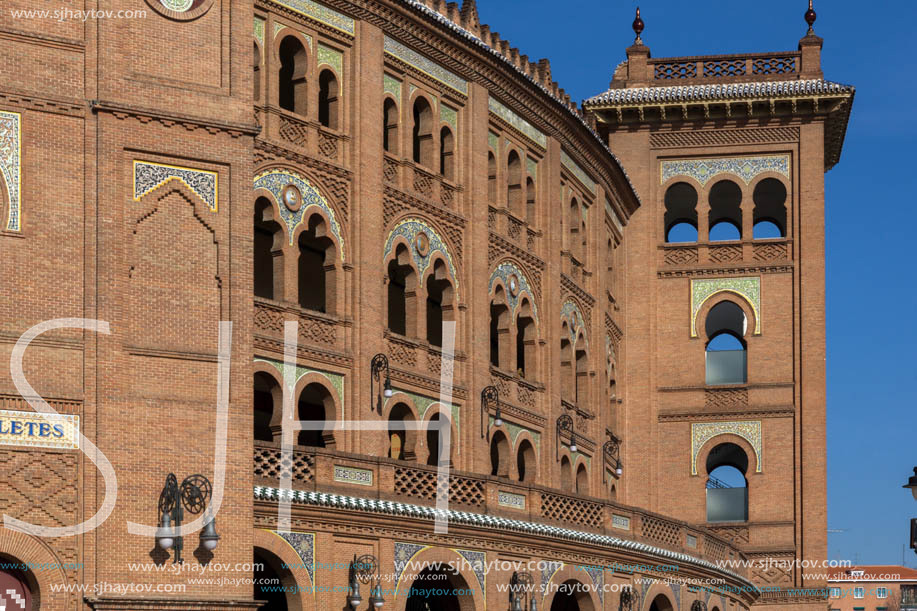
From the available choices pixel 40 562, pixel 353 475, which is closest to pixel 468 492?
pixel 353 475

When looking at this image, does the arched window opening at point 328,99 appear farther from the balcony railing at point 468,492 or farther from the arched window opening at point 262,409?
the balcony railing at point 468,492

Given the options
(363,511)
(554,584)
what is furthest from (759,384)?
(363,511)

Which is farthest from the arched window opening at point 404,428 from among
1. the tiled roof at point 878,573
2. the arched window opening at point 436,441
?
the tiled roof at point 878,573

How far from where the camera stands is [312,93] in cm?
3447

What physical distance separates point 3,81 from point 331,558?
29.2 ft

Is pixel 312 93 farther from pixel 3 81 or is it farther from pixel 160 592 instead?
pixel 160 592

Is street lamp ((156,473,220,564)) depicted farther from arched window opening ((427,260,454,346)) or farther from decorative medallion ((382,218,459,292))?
arched window opening ((427,260,454,346))

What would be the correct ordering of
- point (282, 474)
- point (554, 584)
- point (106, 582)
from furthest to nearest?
Answer: point (554, 584) < point (282, 474) < point (106, 582)

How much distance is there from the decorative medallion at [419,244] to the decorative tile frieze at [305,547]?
898cm

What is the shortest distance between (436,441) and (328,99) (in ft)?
25.1

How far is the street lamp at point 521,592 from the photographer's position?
32281 mm

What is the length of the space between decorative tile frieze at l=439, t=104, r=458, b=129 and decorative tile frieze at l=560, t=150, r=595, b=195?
5.96 metres

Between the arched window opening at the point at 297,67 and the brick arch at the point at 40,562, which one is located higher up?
the arched window opening at the point at 297,67

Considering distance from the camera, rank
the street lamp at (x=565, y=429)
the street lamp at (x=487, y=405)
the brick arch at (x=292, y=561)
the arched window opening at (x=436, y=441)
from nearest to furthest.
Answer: the brick arch at (x=292, y=561), the arched window opening at (x=436, y=441), the street lamp at (x=487, y=405), the street lamp at (x=565, y=429)
